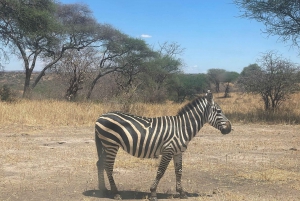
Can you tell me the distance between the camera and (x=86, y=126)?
44.6ft

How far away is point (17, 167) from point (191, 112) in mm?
3854

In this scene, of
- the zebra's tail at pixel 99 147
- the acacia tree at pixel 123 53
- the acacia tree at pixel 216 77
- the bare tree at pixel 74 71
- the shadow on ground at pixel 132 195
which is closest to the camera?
the shadow on ground at pixel 132 195

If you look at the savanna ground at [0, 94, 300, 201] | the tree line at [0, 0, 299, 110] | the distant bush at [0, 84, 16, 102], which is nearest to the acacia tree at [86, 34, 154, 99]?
the tree line at [0, 0, 299, 110]

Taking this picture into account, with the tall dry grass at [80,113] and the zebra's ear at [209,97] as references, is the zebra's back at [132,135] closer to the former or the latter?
the zebra's ear at [209,97]

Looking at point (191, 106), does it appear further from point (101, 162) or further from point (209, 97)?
point (101, 162)

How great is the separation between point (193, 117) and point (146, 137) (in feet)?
2.87

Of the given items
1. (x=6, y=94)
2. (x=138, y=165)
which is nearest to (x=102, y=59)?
(x=6, y=94)

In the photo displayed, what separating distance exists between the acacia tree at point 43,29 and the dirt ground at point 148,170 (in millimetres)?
9406

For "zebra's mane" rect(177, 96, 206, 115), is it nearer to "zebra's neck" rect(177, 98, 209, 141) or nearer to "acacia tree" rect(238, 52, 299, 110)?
"zebra's neck" rect(177, 98, 209, 141)

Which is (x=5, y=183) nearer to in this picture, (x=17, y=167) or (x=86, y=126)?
(x=17, y=167)

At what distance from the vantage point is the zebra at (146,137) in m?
5.52

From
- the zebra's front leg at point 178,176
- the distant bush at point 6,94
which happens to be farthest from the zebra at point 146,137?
the distant bush at point 6,94

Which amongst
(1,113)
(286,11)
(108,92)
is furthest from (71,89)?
(286,11)

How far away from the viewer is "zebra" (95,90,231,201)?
18.1ft
